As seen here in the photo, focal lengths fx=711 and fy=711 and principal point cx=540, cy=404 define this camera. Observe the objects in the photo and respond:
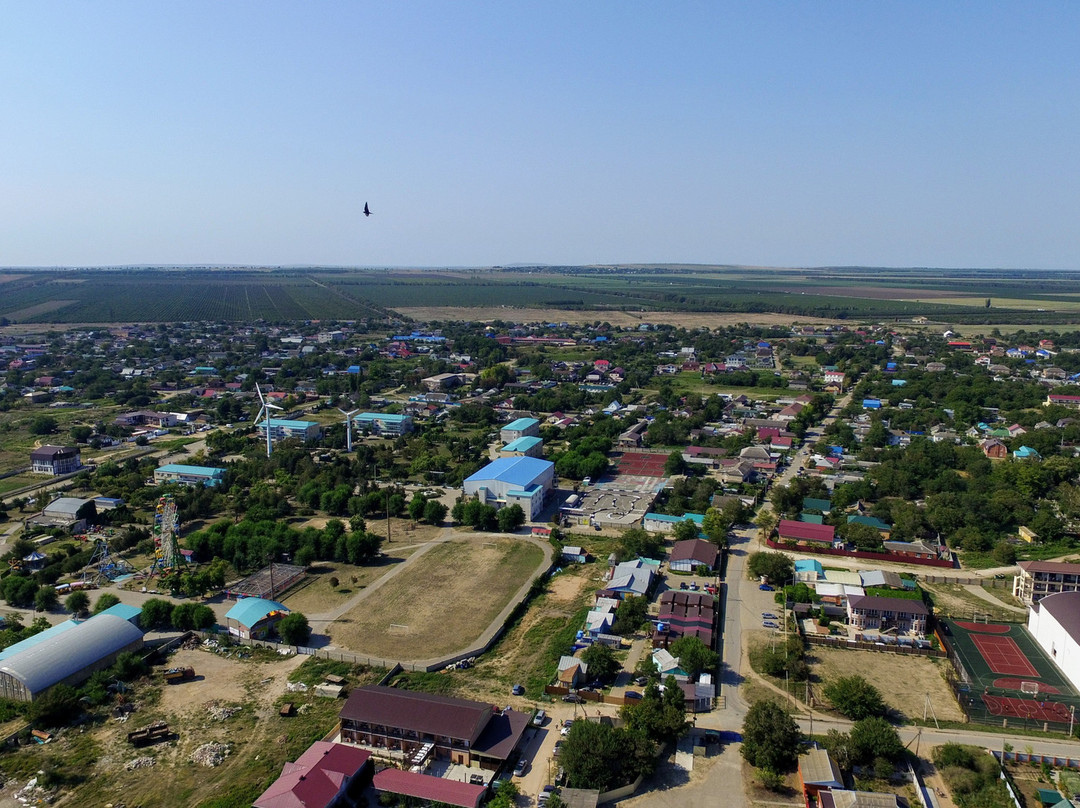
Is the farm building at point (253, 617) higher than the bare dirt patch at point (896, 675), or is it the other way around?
the farm building at point (253, 617)

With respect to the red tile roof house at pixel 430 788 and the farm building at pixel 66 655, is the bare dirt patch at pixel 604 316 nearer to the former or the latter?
the farm building at pixel 66 655

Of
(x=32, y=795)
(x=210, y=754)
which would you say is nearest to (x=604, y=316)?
(x=210, y=754)

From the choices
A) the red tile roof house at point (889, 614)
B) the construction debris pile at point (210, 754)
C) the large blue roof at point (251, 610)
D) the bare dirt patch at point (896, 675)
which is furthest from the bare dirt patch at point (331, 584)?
the red tile roof house at point (889, 614)

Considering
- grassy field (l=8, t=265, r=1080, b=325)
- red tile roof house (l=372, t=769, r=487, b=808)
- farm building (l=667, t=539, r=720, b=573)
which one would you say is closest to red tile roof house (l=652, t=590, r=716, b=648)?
farm building (l=667, t=539, r=720, b=573)

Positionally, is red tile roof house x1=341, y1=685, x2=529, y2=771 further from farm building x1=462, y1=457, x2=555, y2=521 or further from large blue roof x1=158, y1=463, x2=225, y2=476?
large blue roof x1=158, y1=463, x2=225, y2=476

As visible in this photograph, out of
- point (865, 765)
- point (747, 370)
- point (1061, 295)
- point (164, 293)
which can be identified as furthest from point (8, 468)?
point (1061, 295)

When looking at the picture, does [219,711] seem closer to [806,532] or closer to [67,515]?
[67,515]
